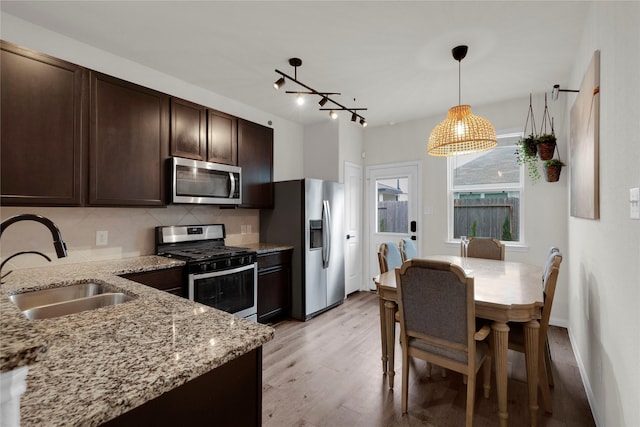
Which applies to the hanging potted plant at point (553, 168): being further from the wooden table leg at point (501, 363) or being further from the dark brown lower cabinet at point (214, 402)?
the dark brown lower cabinet at point (214, 402)

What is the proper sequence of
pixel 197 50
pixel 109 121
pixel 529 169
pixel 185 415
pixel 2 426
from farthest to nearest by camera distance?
pixel 529 169 < pixel 197 50 < pixel 109 121 < pixel 185 415 < pixel 2 426

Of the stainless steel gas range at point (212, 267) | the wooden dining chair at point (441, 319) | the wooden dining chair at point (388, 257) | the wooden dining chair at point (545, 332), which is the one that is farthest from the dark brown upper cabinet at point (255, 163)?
the wooden dining chair at point (545, 332)

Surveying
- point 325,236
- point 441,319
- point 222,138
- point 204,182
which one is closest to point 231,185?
point 204,182

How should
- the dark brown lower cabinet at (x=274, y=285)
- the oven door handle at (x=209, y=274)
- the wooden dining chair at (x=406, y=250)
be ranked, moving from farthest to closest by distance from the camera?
1. the dark brown lower cabinet at (x=274, y=285)
2. the wooden dining chair at (x=406, y=250)
3. the oven door handle at (x=209, y=274)

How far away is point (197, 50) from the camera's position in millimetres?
2641

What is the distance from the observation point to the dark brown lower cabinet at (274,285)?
133 inches

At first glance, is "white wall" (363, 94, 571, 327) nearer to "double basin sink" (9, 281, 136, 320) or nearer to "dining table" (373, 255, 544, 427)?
"dining table" (373, 255, 544, 427)

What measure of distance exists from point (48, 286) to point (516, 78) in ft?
13.7

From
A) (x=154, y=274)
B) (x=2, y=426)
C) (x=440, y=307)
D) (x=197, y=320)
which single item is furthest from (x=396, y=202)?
(x=2, y=426)

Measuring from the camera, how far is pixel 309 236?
3.71m

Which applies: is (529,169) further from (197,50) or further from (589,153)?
(197,50)

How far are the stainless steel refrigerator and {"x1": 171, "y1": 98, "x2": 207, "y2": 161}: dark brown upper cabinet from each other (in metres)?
1.11

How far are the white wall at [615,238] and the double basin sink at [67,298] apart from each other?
2.19 m

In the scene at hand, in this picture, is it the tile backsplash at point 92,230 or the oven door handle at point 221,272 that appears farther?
the oven door handle at point 221,272
